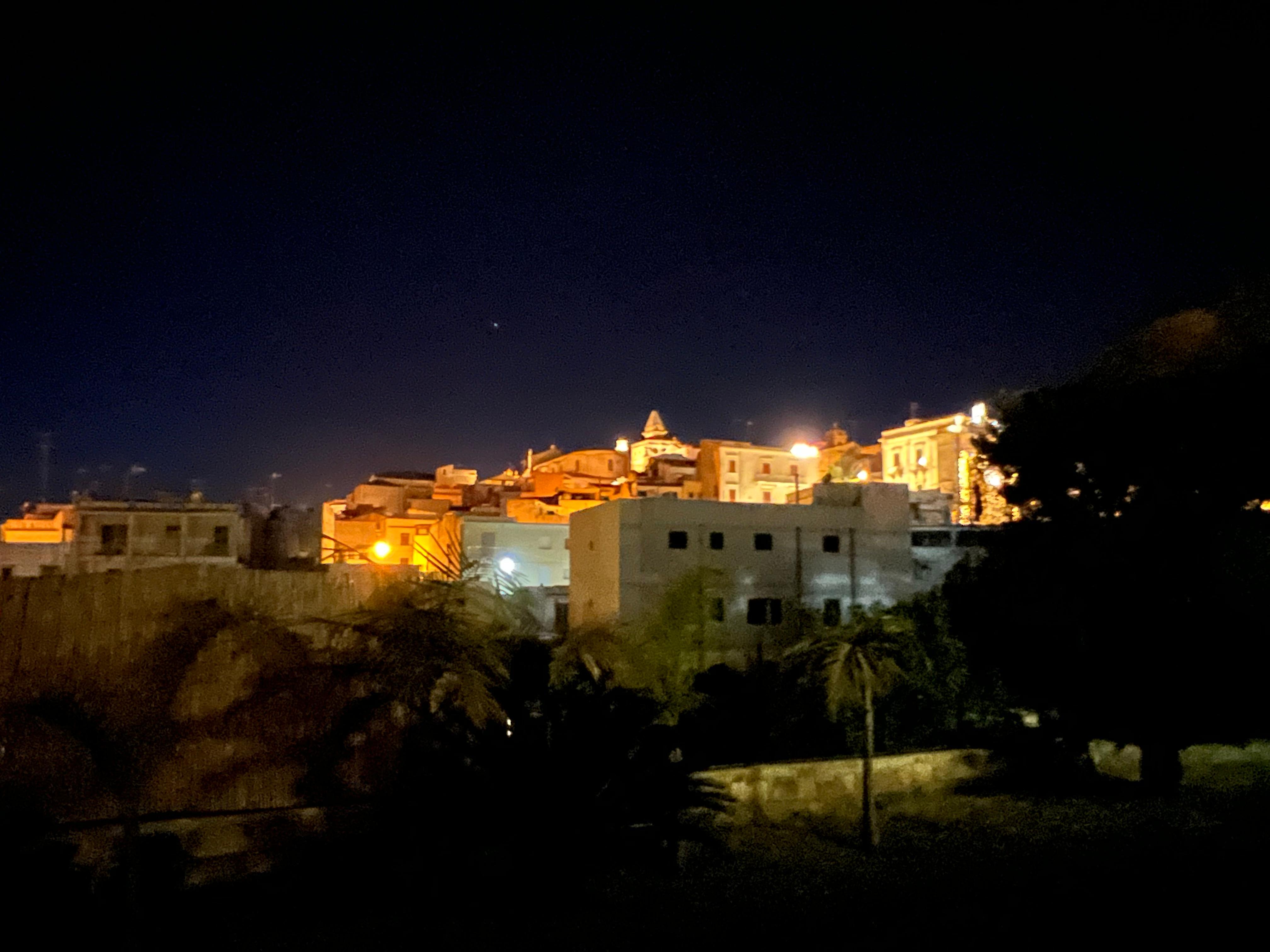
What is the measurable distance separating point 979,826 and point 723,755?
5053 millimetres

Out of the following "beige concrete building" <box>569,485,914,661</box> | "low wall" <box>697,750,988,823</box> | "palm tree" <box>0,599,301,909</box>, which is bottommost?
"low wall" <box>697,750,988,823</box>

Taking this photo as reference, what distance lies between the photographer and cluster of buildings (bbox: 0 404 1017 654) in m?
25.1

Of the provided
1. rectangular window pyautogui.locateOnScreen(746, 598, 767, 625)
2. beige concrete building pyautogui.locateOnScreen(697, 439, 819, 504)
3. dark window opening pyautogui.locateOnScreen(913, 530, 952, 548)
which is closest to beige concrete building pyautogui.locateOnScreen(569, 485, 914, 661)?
rectangular window pyautogui.locateOnScreen(746, 598, 767, 625)

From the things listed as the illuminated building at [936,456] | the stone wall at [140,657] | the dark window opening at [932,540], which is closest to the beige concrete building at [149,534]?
the dark window opening at [932,540]

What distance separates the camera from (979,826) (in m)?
12.4

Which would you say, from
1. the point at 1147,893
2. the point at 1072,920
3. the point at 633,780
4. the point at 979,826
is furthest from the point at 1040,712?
the point at 633,780

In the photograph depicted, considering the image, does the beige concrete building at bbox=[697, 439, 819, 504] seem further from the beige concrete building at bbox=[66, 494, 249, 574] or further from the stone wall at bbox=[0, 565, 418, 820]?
the stone wall at bbox=[0, 565, 418, 820]

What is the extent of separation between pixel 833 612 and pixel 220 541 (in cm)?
2329

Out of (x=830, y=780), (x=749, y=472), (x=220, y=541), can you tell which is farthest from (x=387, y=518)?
(x=830, y=780)

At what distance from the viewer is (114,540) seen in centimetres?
3372

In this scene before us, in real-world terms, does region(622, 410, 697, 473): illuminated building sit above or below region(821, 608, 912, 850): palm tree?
above

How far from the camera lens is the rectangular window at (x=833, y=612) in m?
24.3

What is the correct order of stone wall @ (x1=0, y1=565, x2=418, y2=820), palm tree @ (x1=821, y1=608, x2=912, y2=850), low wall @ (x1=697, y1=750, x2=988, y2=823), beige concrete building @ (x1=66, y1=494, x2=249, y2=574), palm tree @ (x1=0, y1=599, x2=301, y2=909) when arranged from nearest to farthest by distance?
palm tree @ (x1=0, y1=599, x2=301, y2=909), stone wall @ (x1=0, y1=565, x2=418, y2=820), palm tree @ (x1=821, y1=608, x2=912, y2=850), low wall @ (x1=697, y1=750, x2=988, y2=823), beige concrete building @ (x1=66, y1=494, x2=249, y2=574)

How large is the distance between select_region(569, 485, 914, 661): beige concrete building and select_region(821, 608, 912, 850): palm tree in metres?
11.2
